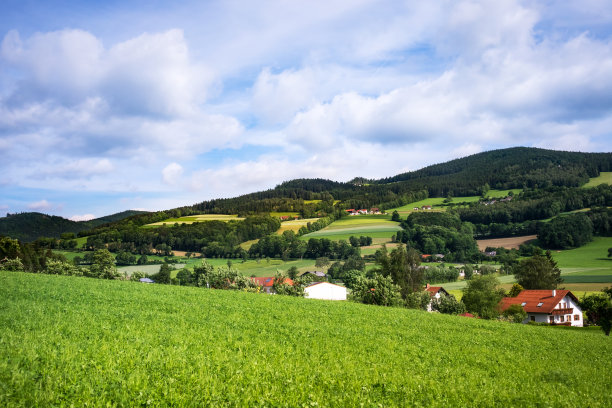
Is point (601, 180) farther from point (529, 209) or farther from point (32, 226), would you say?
point (32, 226)

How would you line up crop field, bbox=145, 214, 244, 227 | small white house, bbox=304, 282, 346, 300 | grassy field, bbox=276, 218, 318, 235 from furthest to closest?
crop field, bbox=145, 214, 244, 227 → grassy field, bbox=276, 218, 318, 235 → small white house, bbox=304, 282, 346, 300

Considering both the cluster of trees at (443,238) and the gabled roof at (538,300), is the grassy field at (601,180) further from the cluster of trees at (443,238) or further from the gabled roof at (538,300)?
the gabled roof at (538,300)

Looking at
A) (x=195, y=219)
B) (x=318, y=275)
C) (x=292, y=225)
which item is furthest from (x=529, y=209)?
(x=195, y=219)

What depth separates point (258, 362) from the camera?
11.5 metres

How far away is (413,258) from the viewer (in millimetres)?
73625

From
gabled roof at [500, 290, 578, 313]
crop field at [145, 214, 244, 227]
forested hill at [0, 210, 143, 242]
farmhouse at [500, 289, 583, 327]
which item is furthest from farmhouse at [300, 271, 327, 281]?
forested hill at [0, 210, 143, 242]

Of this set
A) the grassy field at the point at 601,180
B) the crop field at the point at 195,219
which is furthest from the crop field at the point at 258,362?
the grassy field at the point at 601,180

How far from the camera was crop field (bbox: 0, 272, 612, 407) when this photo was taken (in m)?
8.44

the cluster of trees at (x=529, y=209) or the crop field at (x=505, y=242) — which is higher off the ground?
the cluster of trees at (x=529, y=209)

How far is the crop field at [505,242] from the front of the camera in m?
142

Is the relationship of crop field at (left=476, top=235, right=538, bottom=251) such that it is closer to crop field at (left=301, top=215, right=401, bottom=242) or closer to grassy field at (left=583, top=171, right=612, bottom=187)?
crop field at (left=301, top=215, right=401, bottom=242)

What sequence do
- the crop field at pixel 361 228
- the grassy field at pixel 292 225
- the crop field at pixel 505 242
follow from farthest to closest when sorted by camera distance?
the grassy field at pixel 292 225
the crop field at pixel 361 228
the crop field at pixel 505 242

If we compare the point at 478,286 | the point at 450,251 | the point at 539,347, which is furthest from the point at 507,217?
the point at 539,347

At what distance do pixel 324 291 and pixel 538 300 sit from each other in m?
46.1
